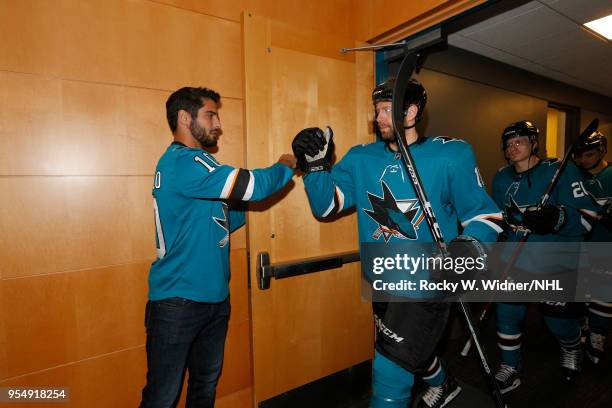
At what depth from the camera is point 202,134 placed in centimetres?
159

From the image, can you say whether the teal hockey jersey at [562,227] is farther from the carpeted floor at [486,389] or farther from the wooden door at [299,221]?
the wooden door at [299,221]

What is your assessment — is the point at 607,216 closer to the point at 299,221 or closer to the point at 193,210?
the point at 299,221

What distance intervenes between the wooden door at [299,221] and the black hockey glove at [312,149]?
0.24 m

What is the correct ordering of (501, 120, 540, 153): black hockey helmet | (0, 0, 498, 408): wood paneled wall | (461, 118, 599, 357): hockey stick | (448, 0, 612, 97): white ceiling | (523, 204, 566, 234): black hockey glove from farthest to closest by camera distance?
(448, 0, 612, 97): white ceiling < (501, 120, 540, 153): black hockey helmet < (523, 204, 566, 234): black hockey glove < (461, 118, 599, 357): hockey stick < (0, 0, 498, 408): wood paneled wall

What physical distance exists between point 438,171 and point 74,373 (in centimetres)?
193

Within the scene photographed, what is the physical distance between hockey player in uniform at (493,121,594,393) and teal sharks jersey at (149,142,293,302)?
182 centimetres

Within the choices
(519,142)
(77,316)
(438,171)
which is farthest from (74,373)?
(519,142)

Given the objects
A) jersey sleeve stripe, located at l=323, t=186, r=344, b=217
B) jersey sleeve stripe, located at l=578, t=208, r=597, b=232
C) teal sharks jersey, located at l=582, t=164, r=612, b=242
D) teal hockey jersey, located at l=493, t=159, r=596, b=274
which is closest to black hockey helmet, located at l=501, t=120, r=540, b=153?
teal hockey jersey, located at l=493, t=159, r=596, b=274

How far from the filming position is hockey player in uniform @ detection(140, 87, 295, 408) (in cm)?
143

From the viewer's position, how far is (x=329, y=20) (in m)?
2.19

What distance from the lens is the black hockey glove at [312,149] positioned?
1621 mm

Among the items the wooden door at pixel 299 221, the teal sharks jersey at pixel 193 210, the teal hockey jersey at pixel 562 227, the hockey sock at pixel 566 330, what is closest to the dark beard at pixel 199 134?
the teal sharks jersey at pixel 193 210

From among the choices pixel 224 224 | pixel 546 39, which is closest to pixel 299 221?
pixel 224 224

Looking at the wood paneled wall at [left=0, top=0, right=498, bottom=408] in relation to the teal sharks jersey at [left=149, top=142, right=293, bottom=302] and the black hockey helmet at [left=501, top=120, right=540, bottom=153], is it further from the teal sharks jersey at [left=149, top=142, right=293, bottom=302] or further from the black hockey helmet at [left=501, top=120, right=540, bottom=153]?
the black hockey helmet at [left=501, top=120, right=540, bottom=153]
